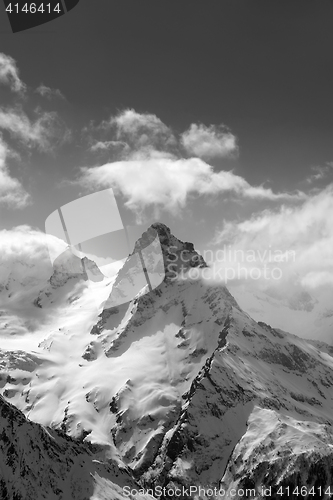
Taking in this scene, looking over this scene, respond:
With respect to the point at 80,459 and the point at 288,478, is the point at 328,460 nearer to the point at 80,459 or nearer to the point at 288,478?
the point at 288,478

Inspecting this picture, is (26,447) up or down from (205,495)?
up

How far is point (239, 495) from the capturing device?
18362cm

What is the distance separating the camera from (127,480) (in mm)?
139625

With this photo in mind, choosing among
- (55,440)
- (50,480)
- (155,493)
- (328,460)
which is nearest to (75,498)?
(50,480)

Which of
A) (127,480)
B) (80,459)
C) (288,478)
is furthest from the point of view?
(288,478)

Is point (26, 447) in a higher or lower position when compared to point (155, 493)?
higher

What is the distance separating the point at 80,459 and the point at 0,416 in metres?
24.9

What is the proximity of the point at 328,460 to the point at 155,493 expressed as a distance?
69.7 m

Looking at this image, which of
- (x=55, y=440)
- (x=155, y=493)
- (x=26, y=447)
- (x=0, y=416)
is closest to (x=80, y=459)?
(x=55, y=440)

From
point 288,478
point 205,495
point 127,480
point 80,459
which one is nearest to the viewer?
point 80,459

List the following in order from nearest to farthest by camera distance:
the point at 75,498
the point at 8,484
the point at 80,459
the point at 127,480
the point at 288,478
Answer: the point at 8,484 < the point at 75,498 < the point at 80,459 < the point at 127,480 < the point at 288,478

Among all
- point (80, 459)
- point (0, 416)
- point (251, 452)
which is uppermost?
point (0, 416)

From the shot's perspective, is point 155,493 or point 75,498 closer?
point 75,498

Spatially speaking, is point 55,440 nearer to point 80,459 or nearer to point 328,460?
point 80,459
